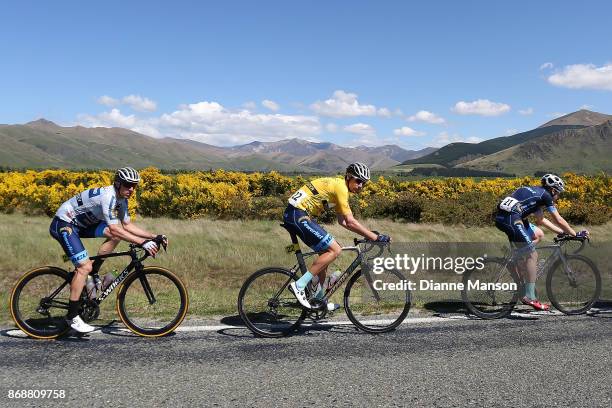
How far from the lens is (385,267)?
6703mm

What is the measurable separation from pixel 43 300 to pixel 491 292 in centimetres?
669

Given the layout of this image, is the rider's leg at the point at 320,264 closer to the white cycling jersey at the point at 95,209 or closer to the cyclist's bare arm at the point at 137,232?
the cyclist's bare arm at the point at 137,232

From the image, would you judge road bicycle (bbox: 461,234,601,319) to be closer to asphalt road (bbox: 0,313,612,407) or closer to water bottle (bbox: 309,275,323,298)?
asphalt road (bbox: 0,313,612,407)

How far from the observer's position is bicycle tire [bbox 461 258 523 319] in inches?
290

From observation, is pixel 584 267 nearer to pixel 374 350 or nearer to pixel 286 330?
pixel 374 350

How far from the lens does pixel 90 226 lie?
6.55m

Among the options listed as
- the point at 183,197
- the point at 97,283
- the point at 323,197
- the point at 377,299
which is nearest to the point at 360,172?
the point at 323,197

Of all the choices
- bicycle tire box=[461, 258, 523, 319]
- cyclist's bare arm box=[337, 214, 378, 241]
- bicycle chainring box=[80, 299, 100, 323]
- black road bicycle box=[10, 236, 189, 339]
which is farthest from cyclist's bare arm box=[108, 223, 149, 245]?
bicycle tire box=[461, 258, 523, 319]

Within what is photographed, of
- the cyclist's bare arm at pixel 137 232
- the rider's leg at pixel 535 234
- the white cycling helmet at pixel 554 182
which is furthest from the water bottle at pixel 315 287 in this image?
the white cycling helmet at pixel 554 182

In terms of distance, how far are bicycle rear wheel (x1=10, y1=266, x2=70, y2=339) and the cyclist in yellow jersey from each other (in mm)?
3120

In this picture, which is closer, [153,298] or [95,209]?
[95,209]

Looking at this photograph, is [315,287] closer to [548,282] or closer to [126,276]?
[126,276]

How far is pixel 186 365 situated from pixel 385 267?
3.02 metres

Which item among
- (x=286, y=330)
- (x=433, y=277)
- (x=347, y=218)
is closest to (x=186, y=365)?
(x=286, y=330)
